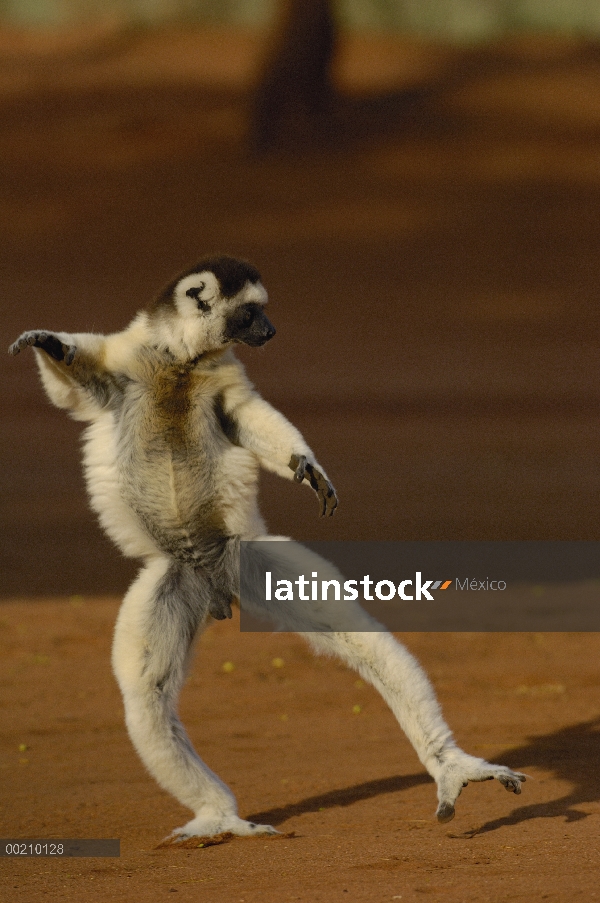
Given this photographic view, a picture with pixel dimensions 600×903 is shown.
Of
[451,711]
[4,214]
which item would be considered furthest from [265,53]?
[451,711]

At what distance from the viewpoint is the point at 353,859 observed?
4.22 m

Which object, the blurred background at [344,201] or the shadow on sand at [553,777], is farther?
the blurred background at [344,201]

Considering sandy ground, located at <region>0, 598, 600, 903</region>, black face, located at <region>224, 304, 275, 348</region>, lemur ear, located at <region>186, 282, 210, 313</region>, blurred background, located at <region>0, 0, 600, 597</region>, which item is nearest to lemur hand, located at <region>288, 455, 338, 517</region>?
black face, located at <region>224, 304, 275, 348</region>

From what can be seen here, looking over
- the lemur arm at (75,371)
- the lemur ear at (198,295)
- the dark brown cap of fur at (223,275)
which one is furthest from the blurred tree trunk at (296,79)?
the lemur arm at (75,371)

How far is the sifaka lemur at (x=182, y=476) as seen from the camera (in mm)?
4645

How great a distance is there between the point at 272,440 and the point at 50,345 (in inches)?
38.6

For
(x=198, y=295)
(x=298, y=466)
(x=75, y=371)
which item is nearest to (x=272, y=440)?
(x=298, y=466)

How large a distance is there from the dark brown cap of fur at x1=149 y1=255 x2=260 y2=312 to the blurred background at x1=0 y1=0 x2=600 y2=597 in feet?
32.4

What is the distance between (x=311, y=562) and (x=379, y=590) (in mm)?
5488

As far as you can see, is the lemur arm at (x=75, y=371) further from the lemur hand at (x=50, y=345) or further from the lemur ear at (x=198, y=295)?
the lemur ear at (x=198, y=295)

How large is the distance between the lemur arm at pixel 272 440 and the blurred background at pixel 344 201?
32.6 feet

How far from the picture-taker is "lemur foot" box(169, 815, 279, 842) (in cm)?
469

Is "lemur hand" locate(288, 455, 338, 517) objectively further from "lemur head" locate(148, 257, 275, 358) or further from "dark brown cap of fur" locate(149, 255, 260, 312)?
"dark brown cap of fur" locate(149, 255, 260, 312)

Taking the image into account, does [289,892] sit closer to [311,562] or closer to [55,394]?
[311,562]
